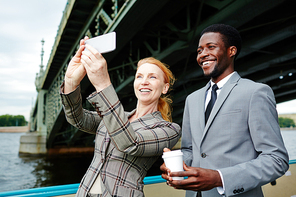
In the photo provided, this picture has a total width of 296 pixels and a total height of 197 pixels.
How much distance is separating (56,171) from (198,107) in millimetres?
21173

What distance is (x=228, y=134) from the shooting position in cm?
133

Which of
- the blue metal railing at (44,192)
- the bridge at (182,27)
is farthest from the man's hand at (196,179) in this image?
the bridge at (182,27)

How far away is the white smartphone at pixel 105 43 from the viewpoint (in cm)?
130

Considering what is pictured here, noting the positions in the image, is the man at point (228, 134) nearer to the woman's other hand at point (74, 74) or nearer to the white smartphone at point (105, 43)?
the white smartphone at point (105, 43)

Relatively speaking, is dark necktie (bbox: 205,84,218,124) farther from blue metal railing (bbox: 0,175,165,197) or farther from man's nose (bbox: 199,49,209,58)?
blue metal railing (bbox: 0,175,165,197)

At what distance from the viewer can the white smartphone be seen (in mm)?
1296

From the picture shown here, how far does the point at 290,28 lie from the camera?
756cm

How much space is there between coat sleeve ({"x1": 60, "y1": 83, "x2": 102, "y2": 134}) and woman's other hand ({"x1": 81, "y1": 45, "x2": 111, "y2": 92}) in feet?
1.16

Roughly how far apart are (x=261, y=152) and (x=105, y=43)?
100 centimetres

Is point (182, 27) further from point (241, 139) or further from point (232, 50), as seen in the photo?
point (241, 139)

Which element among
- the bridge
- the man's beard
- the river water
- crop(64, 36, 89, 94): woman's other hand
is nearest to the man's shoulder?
the man's beard

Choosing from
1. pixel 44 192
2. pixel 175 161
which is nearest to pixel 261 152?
pixel 175 161

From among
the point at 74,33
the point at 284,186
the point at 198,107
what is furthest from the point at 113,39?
the point at 74,33

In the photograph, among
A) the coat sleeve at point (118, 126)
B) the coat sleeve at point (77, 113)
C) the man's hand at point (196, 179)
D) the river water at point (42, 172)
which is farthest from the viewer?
the river water at point (42, 172)
